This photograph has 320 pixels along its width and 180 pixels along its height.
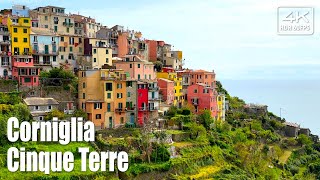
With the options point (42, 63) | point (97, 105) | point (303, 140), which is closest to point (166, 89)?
point (97, 105)

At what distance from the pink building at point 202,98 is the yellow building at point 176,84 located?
3.53ft

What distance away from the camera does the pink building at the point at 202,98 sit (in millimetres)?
50125

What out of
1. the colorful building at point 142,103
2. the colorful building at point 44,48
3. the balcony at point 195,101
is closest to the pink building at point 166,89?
the balcony at point 195,101

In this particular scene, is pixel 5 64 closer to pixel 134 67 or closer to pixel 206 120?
pixel 134 67

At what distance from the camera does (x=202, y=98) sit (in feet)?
166

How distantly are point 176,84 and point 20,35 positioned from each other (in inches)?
718

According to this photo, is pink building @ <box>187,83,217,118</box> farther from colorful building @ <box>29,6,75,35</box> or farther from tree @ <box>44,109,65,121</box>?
tree @ <box>44,109,65,121</box>

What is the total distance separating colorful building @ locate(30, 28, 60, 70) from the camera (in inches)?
1740

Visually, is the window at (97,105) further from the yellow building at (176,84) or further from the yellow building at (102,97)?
the yellow building at (176,84)

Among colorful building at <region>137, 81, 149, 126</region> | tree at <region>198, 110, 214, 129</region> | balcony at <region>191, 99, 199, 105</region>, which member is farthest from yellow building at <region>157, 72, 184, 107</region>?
colorful building at <region>137, 81, 149, 126</region>

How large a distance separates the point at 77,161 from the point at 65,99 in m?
9.15

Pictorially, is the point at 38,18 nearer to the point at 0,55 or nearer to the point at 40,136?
the point at 0,55

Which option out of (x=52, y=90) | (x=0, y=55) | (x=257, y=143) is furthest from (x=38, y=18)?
(x=257, y=143)

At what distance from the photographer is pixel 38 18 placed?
168ft
